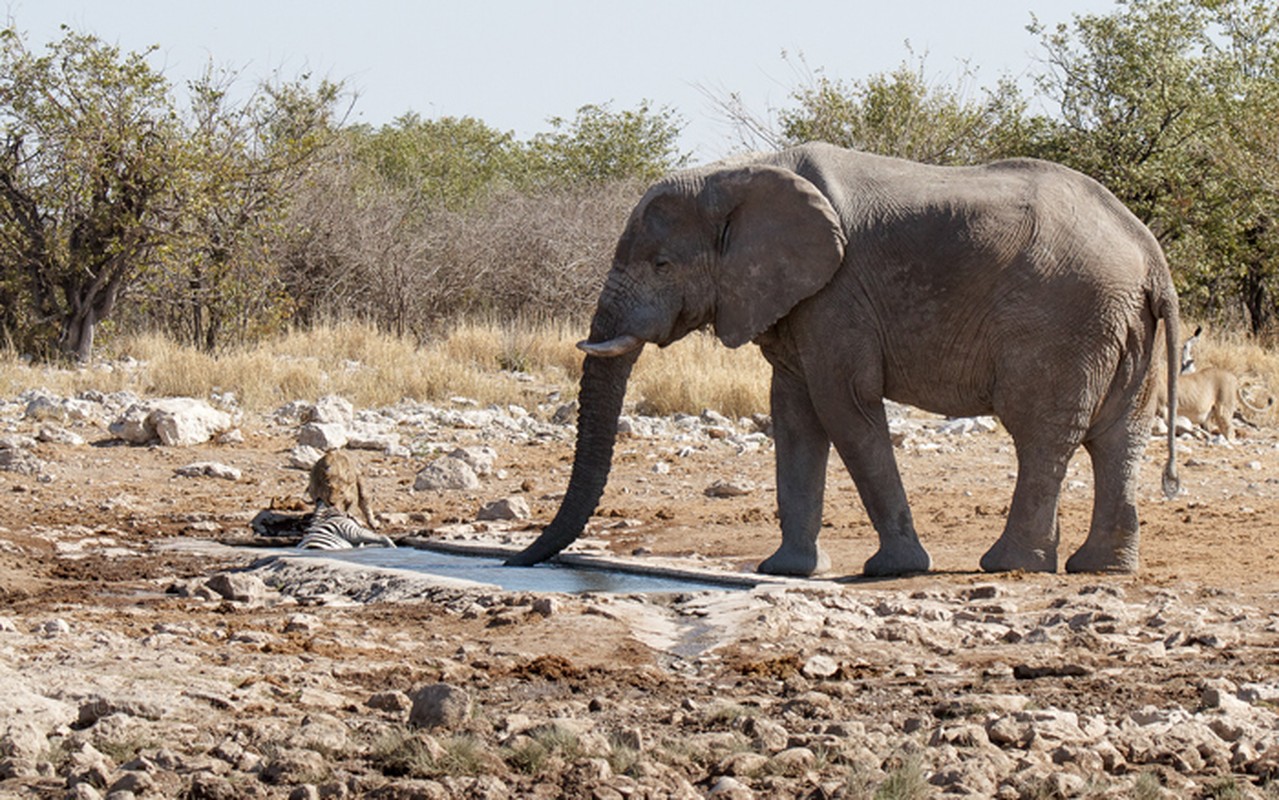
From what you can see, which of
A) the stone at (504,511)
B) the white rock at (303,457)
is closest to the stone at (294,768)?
the stone at (504,511)

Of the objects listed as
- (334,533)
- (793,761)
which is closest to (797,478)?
(334,533)

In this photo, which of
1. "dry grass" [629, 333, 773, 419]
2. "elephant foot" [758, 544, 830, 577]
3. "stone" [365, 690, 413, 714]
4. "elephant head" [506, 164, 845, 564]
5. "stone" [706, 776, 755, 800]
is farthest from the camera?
"dry grass" [629, 333, 773, 419]

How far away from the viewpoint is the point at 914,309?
835cm

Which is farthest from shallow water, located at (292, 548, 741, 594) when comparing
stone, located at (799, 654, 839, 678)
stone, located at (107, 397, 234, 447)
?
stone, located at (107, 397, 234, 447)

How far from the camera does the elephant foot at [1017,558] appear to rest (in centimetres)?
848

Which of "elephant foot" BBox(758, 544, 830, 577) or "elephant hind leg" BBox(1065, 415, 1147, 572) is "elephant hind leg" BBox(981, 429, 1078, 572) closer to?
"elephant hind leg" BBox(1065, 415, 1147, 572)

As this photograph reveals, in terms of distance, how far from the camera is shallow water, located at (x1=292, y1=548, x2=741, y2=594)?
8.25 meters

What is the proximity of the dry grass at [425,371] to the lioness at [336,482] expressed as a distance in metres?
5.43

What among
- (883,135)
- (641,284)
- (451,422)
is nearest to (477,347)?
(451,422)

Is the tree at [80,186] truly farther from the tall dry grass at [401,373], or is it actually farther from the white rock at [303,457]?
the white rock at [303,457]

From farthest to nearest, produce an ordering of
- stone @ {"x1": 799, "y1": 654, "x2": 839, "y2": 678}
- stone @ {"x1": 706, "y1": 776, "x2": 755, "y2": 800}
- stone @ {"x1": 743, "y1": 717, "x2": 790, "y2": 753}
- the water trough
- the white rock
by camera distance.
Result: the white rock
the water trough
stone @ {"x1": 799, "y1": 654, "x2": 839, "y2": 678}
stone @ {"x1": 743, "y1": 717, "x2": 790, "y2": 753}
stone @ {"x1": 706, "y1": 776, "x2": 755, "y2": 800}

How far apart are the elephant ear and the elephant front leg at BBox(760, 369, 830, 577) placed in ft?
1.84

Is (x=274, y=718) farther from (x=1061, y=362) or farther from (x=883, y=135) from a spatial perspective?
(x=883, y=135)

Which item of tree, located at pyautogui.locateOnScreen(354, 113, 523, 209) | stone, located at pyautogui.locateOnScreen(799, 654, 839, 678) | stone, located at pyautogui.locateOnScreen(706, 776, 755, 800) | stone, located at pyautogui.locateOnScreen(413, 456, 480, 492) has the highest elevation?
tree, located at pyautogui.locateOnScreen(354, 113, 523, 209)
